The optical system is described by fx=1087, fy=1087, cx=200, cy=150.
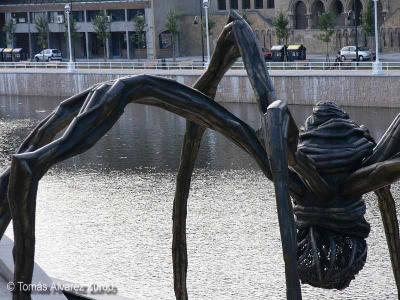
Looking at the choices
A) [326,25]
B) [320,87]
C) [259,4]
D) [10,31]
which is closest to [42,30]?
[10,31]

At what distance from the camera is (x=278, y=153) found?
17.0 feet

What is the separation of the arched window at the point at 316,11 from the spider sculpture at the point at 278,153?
5483cm

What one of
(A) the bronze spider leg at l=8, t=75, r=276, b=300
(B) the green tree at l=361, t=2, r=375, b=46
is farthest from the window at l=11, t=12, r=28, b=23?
(A) the bronze spider leg at l=8, t=75, r=276, b=300

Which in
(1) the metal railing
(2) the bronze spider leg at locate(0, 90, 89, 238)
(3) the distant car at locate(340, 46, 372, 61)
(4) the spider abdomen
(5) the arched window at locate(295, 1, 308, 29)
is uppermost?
(5) the arched window at locate(295, 1, 308, 29)

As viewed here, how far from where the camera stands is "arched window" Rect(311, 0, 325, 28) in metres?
60.6

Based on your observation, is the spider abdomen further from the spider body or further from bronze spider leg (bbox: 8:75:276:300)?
bronze spider leg (bbox: 8:75:276:300)

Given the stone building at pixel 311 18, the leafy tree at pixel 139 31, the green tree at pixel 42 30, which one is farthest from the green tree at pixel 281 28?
the green tree at pixel 42 30

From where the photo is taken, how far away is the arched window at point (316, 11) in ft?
199

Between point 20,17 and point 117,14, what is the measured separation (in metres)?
9.25

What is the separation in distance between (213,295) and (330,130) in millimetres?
11311

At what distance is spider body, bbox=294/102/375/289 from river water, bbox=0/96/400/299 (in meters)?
10.4

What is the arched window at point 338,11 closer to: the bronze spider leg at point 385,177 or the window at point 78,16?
the window at point 78,16

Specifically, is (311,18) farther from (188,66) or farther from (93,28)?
(93,28)

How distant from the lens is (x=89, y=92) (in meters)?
5.68
